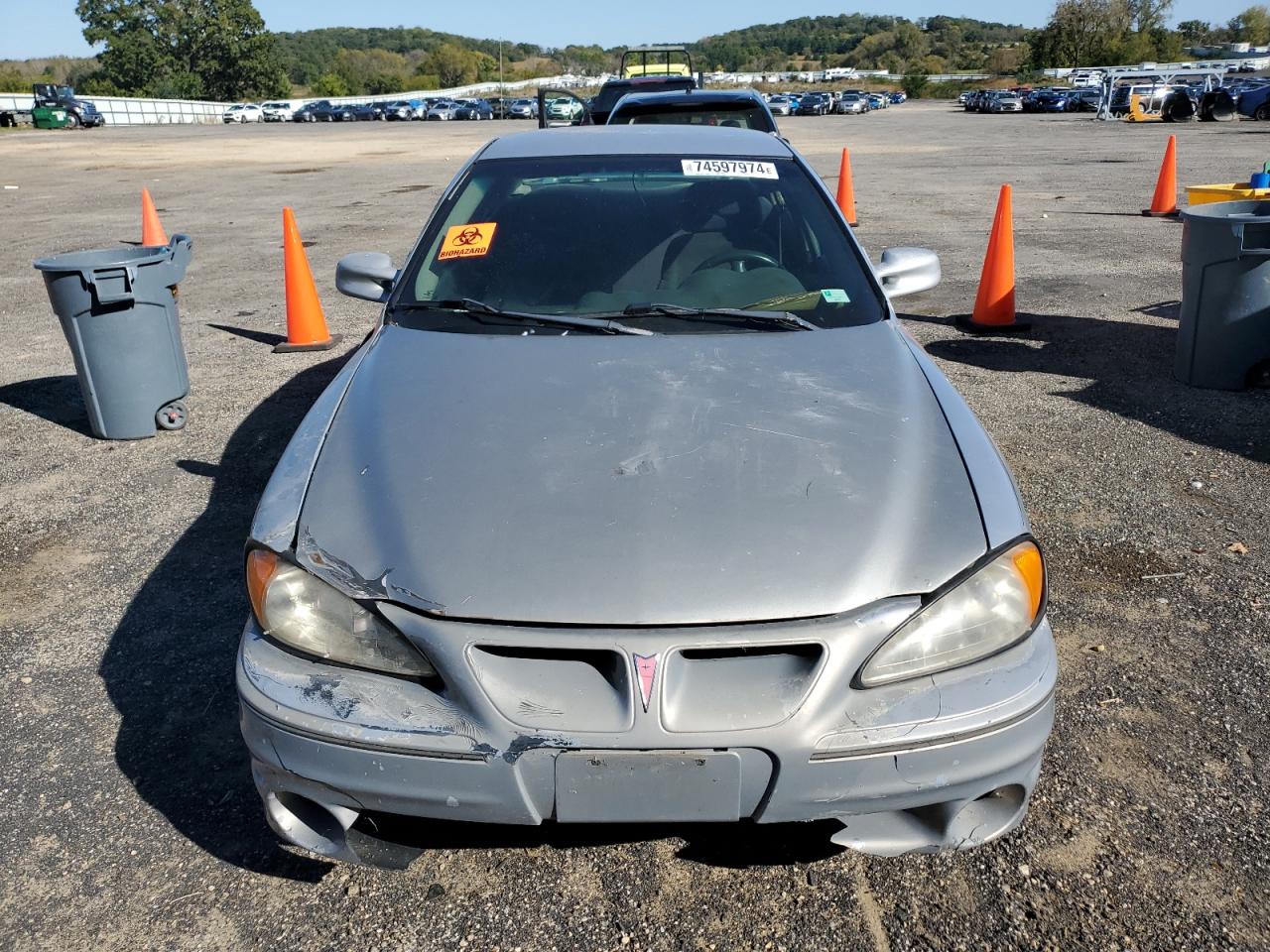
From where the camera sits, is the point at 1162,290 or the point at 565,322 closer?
the point at 565,322

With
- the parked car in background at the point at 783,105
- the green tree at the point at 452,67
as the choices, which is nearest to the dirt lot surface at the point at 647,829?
the parked car in background at the point at 783,105

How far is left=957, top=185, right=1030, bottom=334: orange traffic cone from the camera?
7090 millimetres

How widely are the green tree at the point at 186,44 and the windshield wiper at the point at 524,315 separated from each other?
365 ft

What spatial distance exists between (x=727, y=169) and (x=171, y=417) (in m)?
3.50

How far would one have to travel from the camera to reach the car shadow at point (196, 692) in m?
2.50

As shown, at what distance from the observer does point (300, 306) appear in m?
7.00

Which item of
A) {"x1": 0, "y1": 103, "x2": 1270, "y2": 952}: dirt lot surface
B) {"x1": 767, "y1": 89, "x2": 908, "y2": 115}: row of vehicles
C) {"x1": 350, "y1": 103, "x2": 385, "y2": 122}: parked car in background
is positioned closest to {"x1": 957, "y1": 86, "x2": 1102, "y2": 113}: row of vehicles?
{"x1": 767, "y1": 89, "x2": 908, "y2": 115}: row of vehicles

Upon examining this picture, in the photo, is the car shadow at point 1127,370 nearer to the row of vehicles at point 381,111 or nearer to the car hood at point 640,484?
the car hood at point 640,484

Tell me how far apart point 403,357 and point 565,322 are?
0.50 m

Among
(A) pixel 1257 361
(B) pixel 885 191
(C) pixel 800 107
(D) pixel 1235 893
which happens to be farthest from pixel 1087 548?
(C) pixel 800 107

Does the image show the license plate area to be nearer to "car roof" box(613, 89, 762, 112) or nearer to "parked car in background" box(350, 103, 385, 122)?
"car roof" box(613, 89, 762, 112)

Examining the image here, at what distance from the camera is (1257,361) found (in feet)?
18.3

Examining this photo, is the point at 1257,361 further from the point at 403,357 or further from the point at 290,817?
the point at 290,817

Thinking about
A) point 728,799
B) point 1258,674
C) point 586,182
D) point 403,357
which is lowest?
point 1258,674
